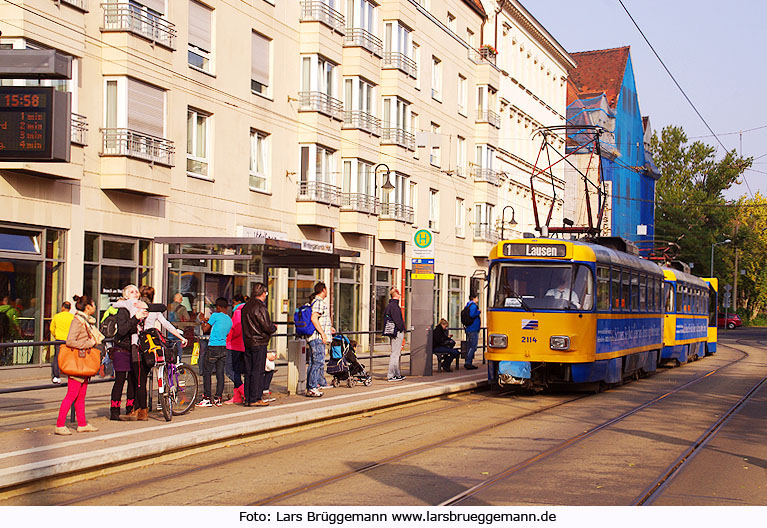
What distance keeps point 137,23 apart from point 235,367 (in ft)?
38.5

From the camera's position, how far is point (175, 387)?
14422mm

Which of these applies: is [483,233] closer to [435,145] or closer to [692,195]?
[435,145]

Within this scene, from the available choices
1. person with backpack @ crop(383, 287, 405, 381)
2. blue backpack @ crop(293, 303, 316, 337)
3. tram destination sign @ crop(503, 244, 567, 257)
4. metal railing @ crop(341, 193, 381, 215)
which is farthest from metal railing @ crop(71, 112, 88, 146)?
metal railing @ crop(341, 193, 381, 215)

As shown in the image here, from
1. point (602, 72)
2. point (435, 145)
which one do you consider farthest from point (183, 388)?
point (602, 72)

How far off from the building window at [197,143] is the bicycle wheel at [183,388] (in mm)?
13002

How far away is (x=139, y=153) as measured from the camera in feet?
79.8

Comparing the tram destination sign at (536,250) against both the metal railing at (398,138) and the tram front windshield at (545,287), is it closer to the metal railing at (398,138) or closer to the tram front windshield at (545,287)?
the tram front windshield at (545,287)

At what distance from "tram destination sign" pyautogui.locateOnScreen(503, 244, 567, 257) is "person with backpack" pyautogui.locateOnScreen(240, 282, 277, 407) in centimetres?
626

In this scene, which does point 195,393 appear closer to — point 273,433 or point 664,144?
point 273,433

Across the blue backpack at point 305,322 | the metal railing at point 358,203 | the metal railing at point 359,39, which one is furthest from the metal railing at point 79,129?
the metal railing at point 359,39

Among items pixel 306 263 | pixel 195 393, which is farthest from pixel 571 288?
pixel 195 393

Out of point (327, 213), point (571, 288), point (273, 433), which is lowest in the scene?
point (273, 433)

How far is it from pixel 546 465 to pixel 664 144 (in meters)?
99.3

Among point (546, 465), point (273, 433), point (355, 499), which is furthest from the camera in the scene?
point (273, 433)
